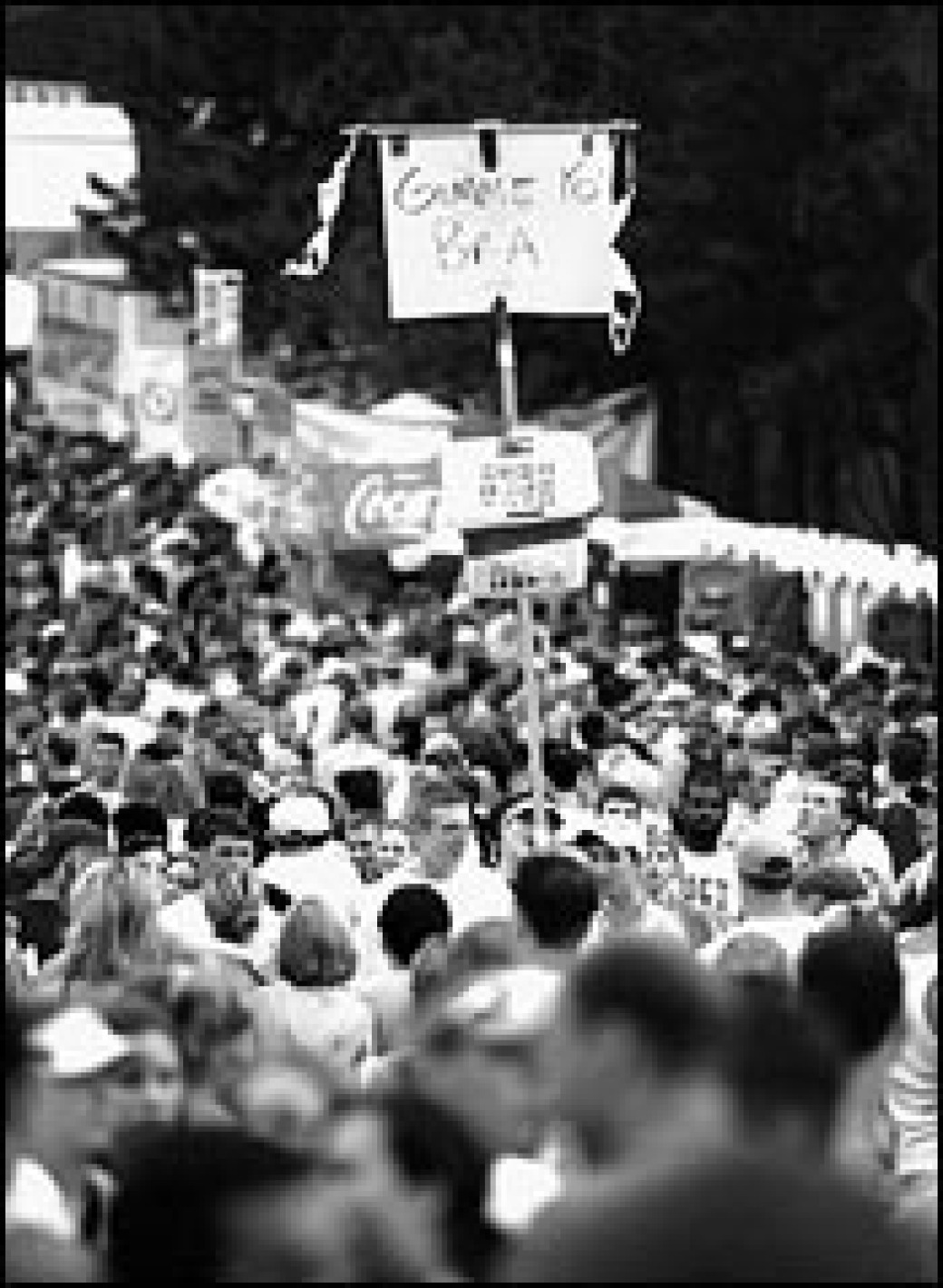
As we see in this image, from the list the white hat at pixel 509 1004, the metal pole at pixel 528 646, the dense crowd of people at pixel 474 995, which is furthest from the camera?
the metal pole at pixel 528 646

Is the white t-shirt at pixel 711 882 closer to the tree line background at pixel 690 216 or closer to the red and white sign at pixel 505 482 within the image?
the red and white sign at pixel 505 482

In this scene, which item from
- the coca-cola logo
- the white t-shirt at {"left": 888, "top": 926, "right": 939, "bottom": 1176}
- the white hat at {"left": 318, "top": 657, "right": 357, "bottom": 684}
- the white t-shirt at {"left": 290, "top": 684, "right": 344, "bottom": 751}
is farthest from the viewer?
the coca-cola logo

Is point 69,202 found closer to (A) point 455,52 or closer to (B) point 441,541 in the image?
(A) point 455,52

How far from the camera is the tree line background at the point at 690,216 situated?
2861 centimetres

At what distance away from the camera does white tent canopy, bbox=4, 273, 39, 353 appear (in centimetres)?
4147

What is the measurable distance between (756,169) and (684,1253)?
87.5 ft

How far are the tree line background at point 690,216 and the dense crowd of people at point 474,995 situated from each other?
1419cm

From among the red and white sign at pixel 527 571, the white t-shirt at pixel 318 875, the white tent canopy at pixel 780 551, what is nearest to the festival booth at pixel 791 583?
the white tent canopy at pixel 780 551

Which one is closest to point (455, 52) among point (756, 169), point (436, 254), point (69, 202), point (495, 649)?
point (756, 169)

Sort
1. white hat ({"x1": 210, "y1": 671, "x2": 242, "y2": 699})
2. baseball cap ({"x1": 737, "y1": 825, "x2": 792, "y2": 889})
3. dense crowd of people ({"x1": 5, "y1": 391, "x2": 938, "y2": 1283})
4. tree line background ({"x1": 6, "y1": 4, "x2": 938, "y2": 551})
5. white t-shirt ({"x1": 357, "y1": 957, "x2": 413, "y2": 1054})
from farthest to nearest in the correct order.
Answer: tree line background ({"x1": 6, "y1": 4, "x2": 938, "y2": 551})
white hat ({"x1": 210, "y1": 671, "x2": 242, "y2": 699})
baseball cap ({"x1": 737, "y1": 825, "x2": 792, "y2": 889})
white t-shirt ({"x1": 357, "y1": 957, "x2": 413, "y2": 1054})
dense crowd of people ({"x1": 5, "y1": 391, "x2": 938, "y2": 1283})

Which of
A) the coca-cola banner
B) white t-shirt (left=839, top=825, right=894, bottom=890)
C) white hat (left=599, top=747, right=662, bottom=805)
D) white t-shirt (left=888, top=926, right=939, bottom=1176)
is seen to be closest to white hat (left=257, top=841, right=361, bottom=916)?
white t-shirt (left=839, top=825, right=894, bottom=890)

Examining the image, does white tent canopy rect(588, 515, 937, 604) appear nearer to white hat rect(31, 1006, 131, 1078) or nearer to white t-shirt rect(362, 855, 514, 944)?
white t-shirt rect(362, 855, 514, 944)

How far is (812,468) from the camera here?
109 feet

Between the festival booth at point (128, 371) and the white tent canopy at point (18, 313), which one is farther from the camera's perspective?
the white tent canopy at point (18, 313)
